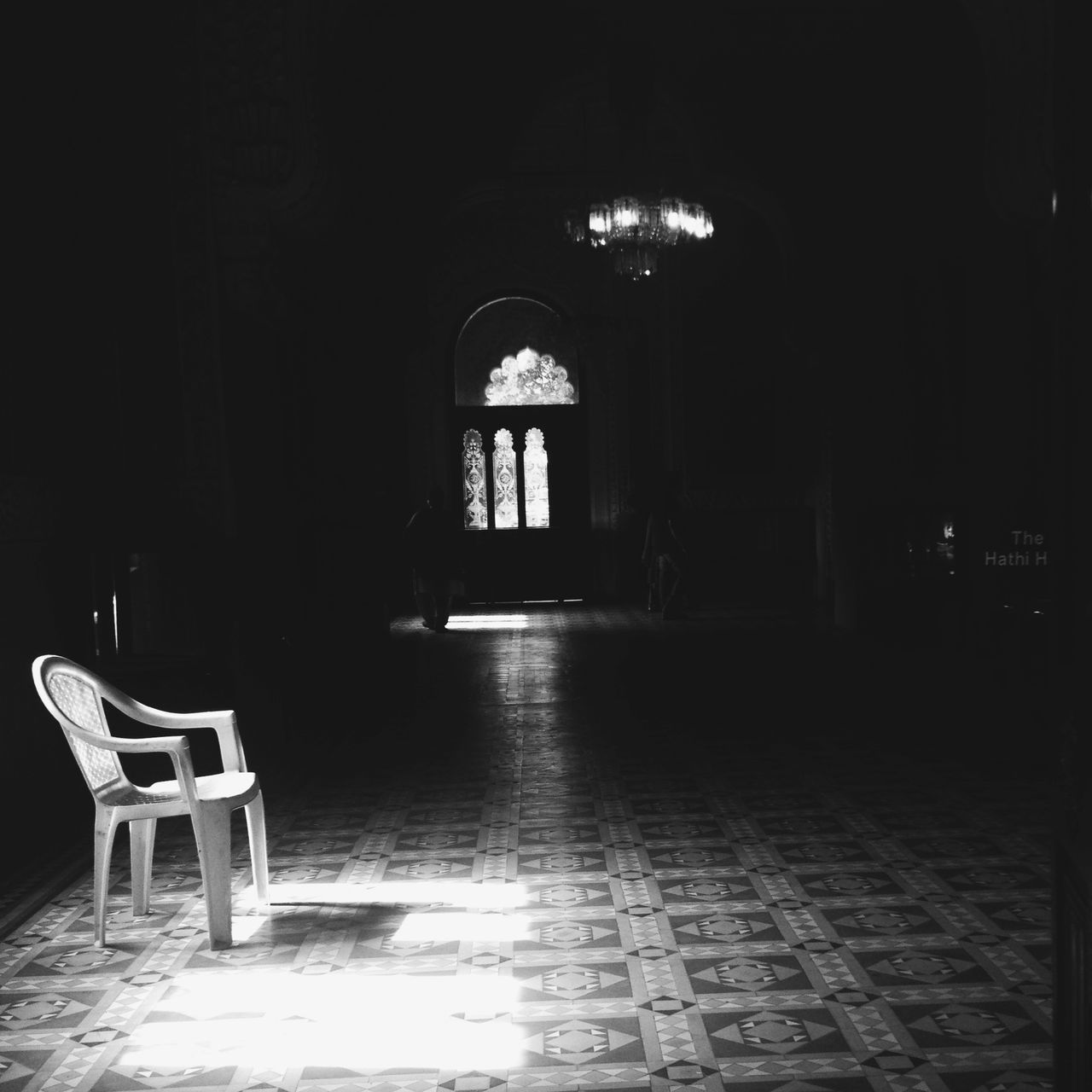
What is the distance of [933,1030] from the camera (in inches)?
118

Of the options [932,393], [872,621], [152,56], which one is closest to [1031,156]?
[932,393]

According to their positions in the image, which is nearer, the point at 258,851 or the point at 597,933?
the point at 597,933

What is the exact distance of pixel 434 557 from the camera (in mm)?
14125

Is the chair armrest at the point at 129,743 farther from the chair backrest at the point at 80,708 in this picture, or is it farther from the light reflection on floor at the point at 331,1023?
the light reflection on floor at the point at 331,1023

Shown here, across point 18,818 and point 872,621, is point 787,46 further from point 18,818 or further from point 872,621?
point 18,818

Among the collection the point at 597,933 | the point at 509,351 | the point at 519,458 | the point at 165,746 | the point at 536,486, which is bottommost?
the point at 597,933

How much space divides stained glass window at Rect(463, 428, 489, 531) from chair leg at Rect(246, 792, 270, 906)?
13.8 m

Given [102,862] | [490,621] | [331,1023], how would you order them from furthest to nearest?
1. [490,621]
2. [102,862]
3. [331,1023]

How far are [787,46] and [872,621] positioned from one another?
5209 mm

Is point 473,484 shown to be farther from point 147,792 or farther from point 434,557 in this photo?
point 147,792

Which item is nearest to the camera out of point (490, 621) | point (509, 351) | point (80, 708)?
point (80, 708)

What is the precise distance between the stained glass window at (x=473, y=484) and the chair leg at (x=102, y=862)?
14.0 metres

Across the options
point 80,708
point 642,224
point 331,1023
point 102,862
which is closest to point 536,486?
point 642,224

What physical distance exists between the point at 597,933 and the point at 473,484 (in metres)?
14.3
